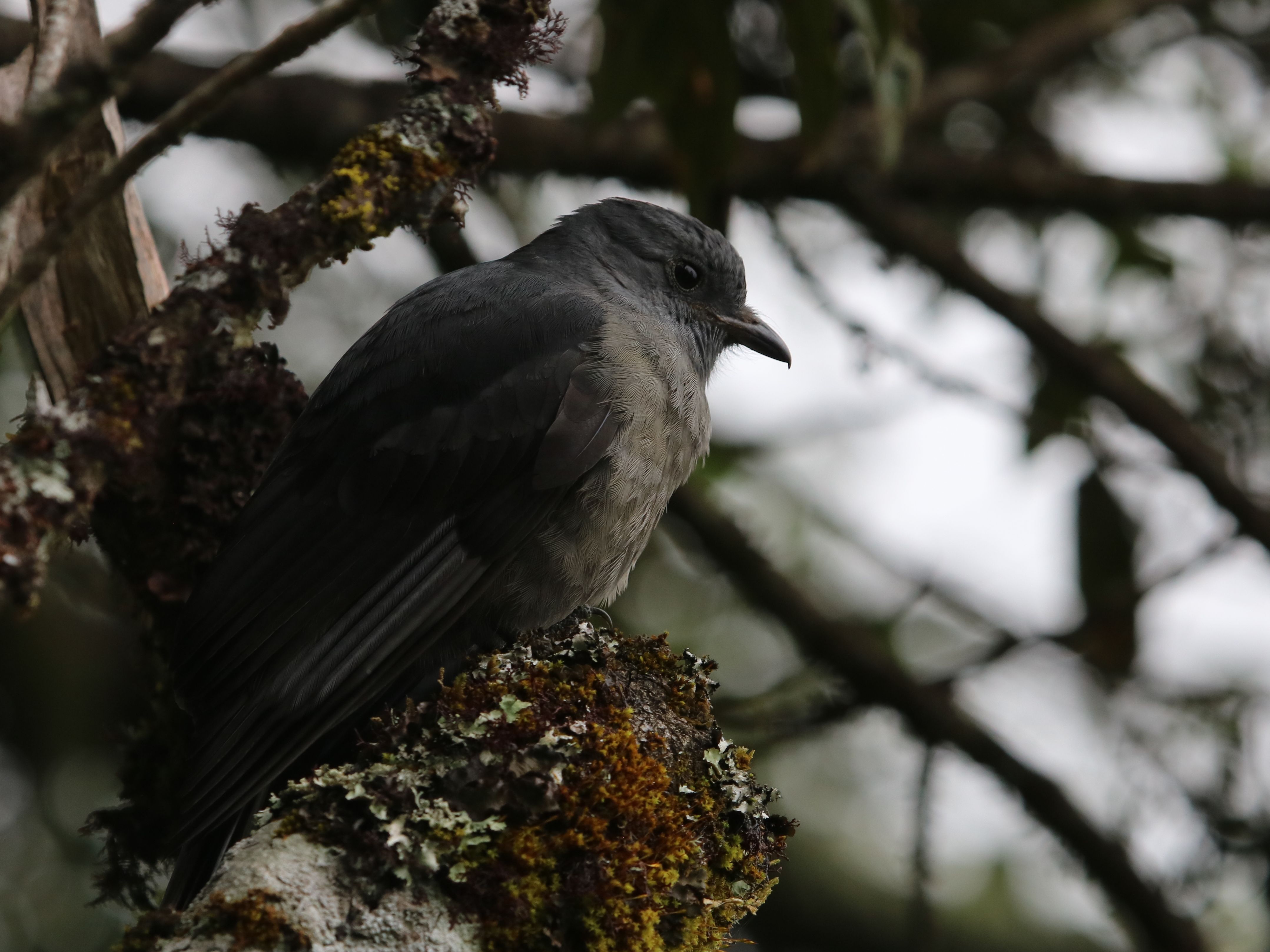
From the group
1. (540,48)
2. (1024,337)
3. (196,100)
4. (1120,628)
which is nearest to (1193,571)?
(1120,628)

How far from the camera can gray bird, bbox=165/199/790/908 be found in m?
3.11

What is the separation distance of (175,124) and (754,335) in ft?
8.88

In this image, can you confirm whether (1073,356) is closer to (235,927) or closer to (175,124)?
(175,124)

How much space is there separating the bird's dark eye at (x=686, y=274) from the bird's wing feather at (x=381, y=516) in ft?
2.23

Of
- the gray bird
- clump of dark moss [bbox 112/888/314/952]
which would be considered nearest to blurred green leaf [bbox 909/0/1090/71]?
the gray bird

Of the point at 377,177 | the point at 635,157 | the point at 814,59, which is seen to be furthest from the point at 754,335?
the point at 377,177

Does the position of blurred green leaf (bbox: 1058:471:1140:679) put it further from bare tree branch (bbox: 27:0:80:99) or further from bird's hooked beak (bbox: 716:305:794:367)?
Result: bare tree branch (bbox: 27:0:80:99)

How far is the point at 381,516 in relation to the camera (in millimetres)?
3420

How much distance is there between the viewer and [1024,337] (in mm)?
5336

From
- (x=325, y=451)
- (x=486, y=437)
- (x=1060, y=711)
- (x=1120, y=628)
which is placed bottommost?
(x=325, y=451)

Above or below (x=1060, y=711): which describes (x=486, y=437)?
below

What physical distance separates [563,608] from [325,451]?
778mm

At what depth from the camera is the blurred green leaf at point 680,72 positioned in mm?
4336

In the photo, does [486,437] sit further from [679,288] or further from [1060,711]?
[1060,711]
